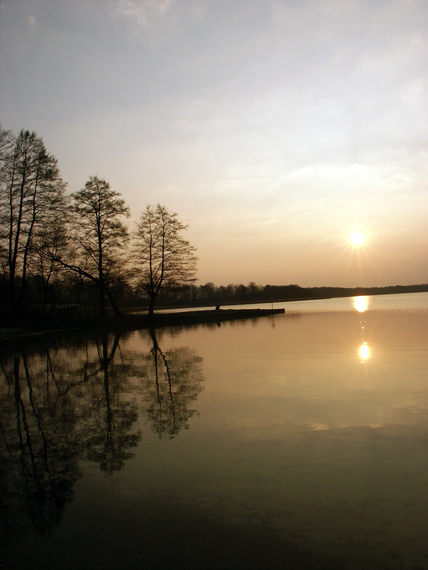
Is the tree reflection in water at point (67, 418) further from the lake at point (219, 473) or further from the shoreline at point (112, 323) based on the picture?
the shoreline at point (112, 323)

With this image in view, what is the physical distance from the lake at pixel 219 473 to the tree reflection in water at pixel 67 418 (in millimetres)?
28

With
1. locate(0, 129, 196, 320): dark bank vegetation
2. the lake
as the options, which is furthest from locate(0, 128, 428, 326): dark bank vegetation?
the lake

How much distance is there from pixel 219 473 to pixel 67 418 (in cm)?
344

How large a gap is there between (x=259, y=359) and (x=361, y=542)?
9.44 meters

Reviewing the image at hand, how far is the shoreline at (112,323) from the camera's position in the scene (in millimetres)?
24453

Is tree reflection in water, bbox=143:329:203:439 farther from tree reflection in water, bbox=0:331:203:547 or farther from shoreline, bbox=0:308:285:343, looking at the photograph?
shoreline, bbox=0:308:285:343

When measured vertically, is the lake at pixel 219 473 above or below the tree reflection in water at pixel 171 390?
above

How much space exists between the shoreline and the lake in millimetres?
16301

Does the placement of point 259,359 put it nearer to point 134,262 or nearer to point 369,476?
point 369,476

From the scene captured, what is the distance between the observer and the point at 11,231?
27.6 m

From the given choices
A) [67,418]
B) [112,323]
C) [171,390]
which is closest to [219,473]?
[67,418]

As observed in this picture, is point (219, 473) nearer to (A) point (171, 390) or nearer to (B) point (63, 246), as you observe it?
(A) point (171, 390)

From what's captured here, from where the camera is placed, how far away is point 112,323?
105 ft

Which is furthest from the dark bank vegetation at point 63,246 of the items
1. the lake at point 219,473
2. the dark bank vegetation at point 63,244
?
the lake at point 219,473
